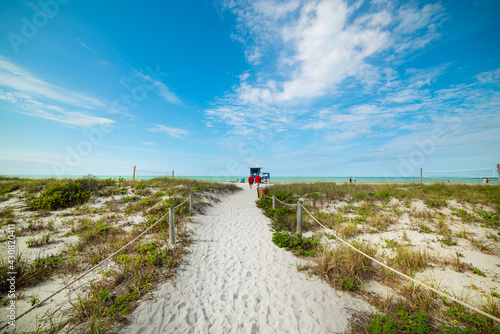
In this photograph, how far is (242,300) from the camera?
3.81 m

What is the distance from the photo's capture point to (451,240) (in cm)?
629

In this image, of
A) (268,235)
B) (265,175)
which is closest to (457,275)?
(268,235)

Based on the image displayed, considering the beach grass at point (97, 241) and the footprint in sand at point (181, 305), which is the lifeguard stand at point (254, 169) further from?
the footprint in sand at point (181, 305)

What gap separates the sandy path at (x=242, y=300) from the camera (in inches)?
125

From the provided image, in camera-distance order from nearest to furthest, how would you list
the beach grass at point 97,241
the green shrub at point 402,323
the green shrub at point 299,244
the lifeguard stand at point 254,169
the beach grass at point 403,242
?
the green shrub at point 402,323 < the beach grass at point 403,242 < the beach grass at point 97,241 < the green shrub at point 299,244 < the lifeguard stand at point 254,169

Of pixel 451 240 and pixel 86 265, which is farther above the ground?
pixel 451 240

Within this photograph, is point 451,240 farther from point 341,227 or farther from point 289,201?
point 289,201

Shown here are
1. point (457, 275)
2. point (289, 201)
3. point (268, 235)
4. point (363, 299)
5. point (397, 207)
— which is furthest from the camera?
point (289, 201)

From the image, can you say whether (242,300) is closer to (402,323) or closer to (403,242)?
(402,323)

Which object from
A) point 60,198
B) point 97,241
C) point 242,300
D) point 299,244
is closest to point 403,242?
point 299,244

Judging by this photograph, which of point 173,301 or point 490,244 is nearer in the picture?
point 173,301

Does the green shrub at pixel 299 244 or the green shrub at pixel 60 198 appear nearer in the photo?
the green shrub at pixel 299 244

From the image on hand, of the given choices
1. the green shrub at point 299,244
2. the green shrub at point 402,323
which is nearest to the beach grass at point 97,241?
the green shrub at point 299,244

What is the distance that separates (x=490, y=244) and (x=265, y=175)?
2743 centimetres
